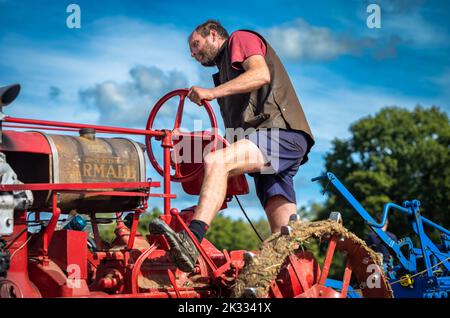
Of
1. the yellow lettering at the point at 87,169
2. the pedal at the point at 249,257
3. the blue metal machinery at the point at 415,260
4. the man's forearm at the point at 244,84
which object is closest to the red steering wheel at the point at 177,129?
the man's forearm at the point at 244,84

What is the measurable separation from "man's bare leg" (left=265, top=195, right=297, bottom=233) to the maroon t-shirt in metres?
1.01

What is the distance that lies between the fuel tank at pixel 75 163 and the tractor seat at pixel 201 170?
0.49 metres

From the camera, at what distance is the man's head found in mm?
5109

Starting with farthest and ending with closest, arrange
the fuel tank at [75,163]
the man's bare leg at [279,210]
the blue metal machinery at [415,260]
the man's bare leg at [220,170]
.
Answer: the blue metal machinery at [415,260], the man's bare leg at [279,210], the man's bare leg at [220,170], the fuel tank at [75,163]

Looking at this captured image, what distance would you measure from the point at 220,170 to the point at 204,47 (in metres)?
1.15

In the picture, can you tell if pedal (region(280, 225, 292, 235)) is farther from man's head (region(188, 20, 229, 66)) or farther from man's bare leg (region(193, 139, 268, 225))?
man's head (region(188, 20, 229, 66))

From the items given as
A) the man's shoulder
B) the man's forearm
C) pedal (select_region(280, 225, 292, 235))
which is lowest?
pedal (select_region(280, 225, 292, 235))

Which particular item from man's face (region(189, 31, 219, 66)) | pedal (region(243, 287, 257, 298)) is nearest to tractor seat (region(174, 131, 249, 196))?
man's face (region(189, 31, 219, 66))

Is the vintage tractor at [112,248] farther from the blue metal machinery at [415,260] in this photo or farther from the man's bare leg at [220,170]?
the blue metal machinery at [415,260]

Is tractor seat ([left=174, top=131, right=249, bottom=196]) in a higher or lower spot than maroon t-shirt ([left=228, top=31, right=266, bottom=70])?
lower

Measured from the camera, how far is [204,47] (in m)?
5.12

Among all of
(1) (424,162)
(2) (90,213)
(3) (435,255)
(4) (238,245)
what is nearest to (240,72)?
(2) (90,213)

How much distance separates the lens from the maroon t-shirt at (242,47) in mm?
4805

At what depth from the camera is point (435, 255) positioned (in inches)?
329
